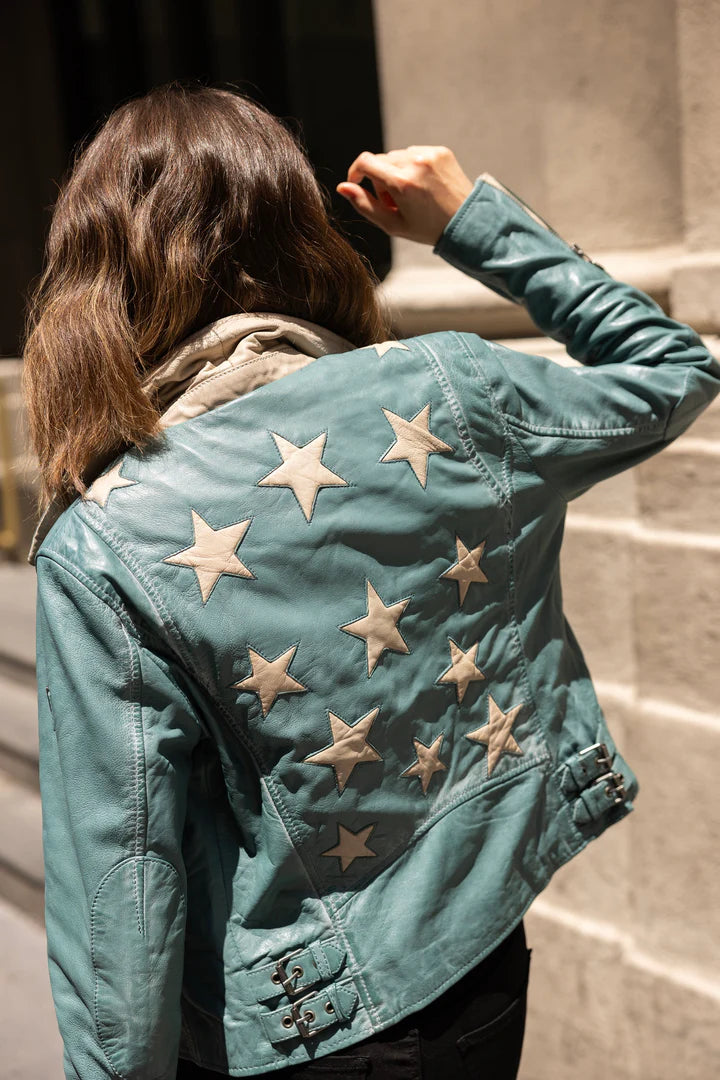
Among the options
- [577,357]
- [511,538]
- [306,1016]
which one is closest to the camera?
[306,1016]

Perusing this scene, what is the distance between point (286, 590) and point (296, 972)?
20.5 inches

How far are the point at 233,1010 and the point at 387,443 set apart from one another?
799 mm

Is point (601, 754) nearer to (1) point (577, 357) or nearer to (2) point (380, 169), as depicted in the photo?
(1) point (577, 357)

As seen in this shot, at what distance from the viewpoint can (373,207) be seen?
5.37 ft

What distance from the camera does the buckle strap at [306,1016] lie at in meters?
1.43

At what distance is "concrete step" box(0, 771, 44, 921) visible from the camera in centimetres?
382

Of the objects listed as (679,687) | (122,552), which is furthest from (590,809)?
(679,687)

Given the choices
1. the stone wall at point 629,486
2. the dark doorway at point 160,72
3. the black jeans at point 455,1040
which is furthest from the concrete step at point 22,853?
the black jeans at point 455,1040

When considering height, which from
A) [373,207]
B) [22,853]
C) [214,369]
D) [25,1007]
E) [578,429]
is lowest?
[25,1007]

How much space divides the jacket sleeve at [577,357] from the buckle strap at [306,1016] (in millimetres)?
777

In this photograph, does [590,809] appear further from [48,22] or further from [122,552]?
[48,22]

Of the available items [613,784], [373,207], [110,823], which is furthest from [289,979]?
[373,207]

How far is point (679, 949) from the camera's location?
2707 millimetres

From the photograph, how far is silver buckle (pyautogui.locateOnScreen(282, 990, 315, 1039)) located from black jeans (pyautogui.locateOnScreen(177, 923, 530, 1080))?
6 centimetres
